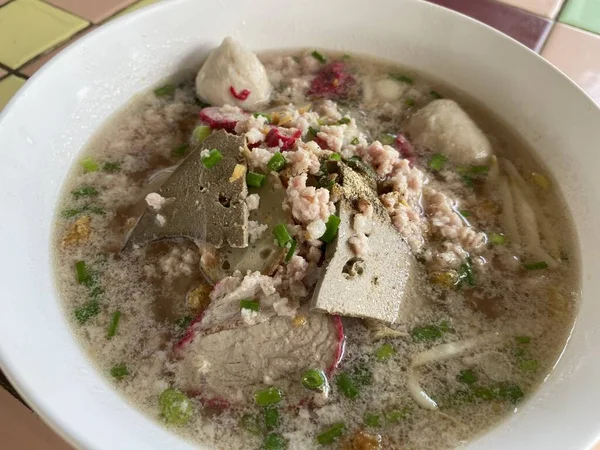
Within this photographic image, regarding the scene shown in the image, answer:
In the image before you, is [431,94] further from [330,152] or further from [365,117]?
[330,152]

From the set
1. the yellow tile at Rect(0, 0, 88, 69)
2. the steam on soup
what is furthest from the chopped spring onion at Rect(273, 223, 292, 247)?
the yellow tile at Rect(0, 0, 88, 69)

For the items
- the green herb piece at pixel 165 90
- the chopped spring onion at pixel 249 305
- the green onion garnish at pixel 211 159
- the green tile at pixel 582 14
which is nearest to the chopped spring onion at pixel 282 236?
the chopped spring onion at pixel 249 305

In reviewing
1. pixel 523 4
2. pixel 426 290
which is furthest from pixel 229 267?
pixel 523 4

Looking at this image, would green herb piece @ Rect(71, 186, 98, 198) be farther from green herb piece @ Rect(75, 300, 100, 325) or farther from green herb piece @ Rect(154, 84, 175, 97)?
green herb piece @ Rect(154, 84, 175, 97)

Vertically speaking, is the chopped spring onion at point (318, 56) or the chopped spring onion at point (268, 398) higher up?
the chopped spring onion at point (318, 56)

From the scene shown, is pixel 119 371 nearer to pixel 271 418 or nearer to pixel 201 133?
pixel 271 418

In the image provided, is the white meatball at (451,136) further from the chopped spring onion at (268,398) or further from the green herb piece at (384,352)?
the chopped spring onion at (268,398)

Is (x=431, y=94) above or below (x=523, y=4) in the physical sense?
below
